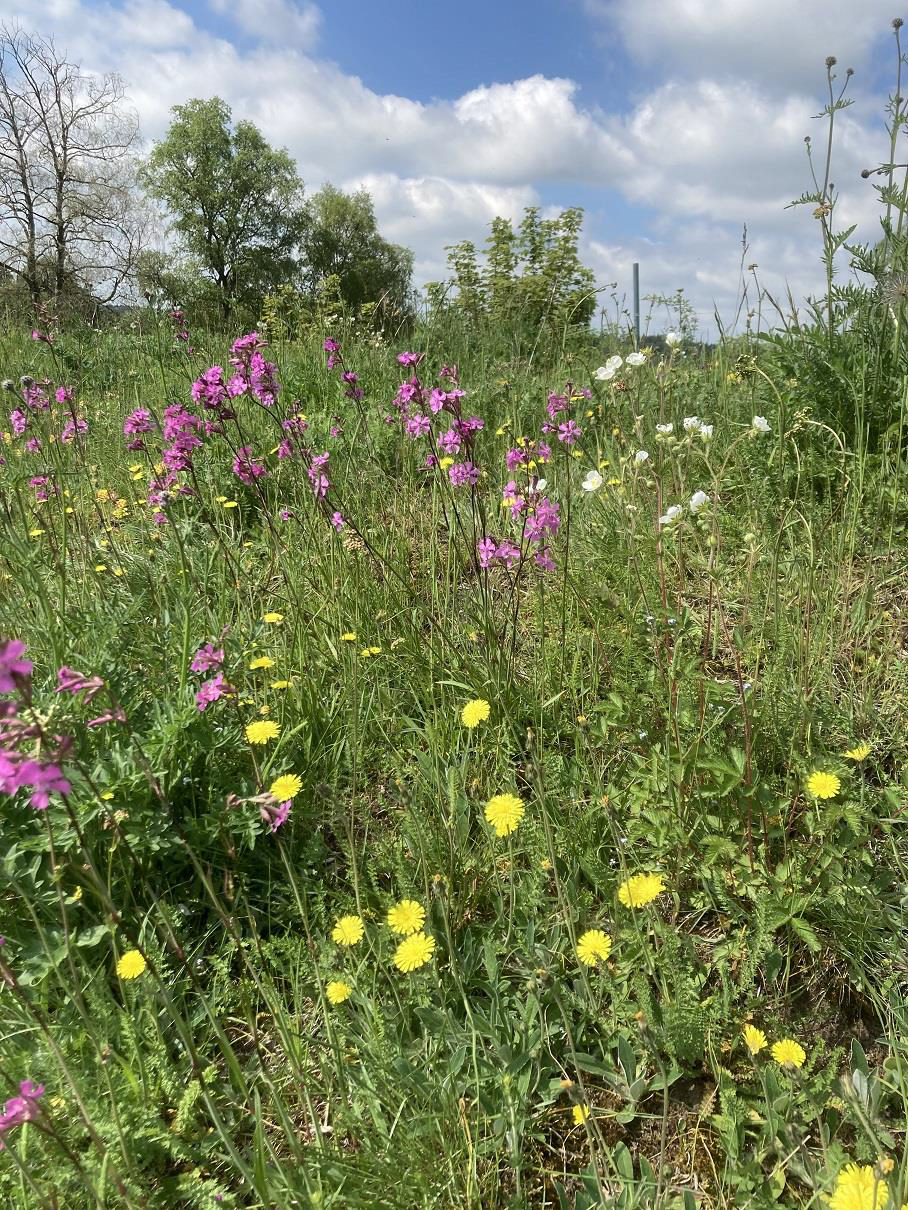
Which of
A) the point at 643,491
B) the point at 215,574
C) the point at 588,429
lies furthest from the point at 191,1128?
the point at 588,429

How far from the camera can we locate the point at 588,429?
13.6 ft

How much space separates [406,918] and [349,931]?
0.40ft

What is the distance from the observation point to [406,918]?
141 cm

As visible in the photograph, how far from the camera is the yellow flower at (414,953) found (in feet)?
4.32

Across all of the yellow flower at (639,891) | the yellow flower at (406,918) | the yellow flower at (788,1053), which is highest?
the yellow flower at (639,891)

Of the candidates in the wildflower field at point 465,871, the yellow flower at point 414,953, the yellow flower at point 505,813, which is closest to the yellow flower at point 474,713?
the wildflower field at point 465,871

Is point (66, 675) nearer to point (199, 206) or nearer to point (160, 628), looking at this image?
point (160, 628)

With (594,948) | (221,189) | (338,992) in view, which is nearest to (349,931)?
(338,992)

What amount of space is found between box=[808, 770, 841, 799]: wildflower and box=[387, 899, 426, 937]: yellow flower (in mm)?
880

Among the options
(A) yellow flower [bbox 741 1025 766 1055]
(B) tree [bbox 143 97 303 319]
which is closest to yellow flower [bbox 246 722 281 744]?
(A) yellow flower [bbox 741 1025 766 1055]

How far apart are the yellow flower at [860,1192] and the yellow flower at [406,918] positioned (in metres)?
0.78

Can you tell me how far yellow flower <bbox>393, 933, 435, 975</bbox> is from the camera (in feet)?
4.32

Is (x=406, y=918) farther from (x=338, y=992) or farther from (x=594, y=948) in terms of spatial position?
(x=594, y=948)

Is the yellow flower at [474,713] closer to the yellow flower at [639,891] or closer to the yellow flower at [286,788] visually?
the yellow flower at [286,788]
